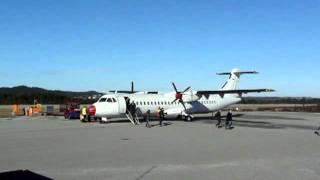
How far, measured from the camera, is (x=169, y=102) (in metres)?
39.4

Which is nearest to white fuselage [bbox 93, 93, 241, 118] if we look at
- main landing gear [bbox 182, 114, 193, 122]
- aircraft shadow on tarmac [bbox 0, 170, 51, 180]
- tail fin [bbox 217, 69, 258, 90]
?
main landing gear [bbox 182, 114, 193, 122]

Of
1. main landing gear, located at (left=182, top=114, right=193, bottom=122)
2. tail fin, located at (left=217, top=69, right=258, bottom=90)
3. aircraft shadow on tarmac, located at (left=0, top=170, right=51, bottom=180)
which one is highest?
tail fin, located at (left=217, top=69, right=258, bottom=90)

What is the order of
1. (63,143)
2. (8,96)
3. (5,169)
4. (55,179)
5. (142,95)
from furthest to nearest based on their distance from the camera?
1. (8,96)
2. (142,95)
3. (63,143)
4. (5,169)
5. (55,179)

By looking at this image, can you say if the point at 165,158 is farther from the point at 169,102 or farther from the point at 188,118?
the point at 169,102

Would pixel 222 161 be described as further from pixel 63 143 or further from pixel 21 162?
pixel 63 143

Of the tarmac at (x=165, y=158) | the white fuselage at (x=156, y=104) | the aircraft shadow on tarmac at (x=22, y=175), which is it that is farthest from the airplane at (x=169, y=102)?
the aircraft shadow on tarmac at (x=22, y=175)

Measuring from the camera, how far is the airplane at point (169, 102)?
3450 cm

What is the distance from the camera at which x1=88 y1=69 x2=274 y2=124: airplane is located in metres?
34.5

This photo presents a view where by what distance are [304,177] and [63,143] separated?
37.7ft

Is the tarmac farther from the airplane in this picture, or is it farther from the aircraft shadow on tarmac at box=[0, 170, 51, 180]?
the airplane

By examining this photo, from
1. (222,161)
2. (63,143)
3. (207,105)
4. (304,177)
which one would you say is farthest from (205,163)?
(207,105)

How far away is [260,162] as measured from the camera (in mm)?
13648

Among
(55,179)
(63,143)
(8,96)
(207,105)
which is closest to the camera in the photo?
(55,179)

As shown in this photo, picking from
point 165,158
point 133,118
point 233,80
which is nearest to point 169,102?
point 133,118
